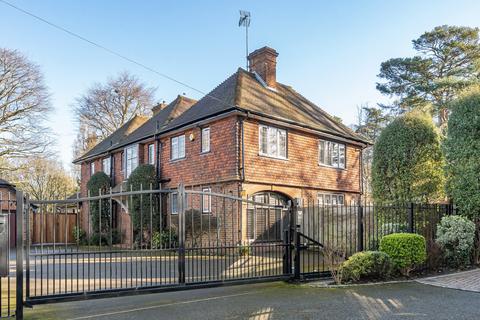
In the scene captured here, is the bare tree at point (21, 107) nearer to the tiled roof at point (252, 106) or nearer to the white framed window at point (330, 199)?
Answer: the tiled roof at point (252, 106)

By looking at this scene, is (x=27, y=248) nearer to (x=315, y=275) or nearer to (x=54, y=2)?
(x=315, y=275)

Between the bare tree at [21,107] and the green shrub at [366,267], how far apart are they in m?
25.3

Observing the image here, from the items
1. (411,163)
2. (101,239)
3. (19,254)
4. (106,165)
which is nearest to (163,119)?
(106,165)

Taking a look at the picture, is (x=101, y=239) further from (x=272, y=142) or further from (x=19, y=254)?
(x=272, y=142)

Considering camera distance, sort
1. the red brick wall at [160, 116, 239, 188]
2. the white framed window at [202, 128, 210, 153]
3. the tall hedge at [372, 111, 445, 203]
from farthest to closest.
Answer: the white framed window at [202, 128, 210, 153] < the red brick wall at [160, 116, 239, 188] < the tall hedge at [372, 111, 445, 203]

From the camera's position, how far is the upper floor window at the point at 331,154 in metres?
19.6

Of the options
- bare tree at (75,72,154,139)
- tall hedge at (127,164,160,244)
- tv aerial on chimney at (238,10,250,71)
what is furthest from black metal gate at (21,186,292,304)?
bare tree at (75,72,154,139)

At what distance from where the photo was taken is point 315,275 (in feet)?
30.2

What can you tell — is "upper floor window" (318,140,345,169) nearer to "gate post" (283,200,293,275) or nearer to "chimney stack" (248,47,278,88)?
"chimney stack" (248,47,278,88)

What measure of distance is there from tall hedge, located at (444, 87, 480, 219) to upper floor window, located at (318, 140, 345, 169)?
7720mm

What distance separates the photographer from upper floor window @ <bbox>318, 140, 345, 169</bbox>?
64.2ft

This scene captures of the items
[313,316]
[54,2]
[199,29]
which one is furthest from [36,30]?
[313,316]

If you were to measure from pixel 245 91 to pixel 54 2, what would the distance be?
8.33 metres

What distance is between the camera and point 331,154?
2008 centimetres
